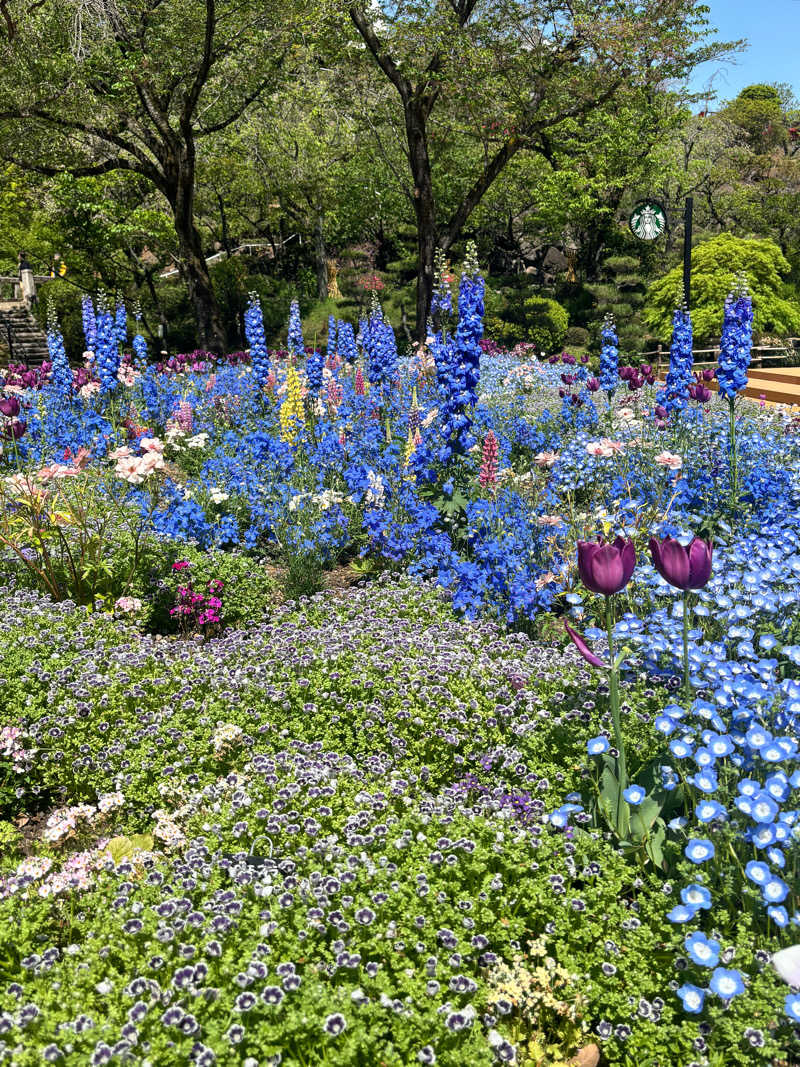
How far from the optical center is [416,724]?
144 inches

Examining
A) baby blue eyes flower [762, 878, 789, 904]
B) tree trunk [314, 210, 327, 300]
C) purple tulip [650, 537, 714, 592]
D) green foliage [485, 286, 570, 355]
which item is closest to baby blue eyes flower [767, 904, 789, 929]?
baby blue eyes flower [762, 878, 789, 904]

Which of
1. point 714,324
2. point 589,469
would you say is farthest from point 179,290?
point 589,469

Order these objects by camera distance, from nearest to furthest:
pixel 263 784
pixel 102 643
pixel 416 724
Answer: pixel 263 784 → pixel 416 724 → pixel 102 643

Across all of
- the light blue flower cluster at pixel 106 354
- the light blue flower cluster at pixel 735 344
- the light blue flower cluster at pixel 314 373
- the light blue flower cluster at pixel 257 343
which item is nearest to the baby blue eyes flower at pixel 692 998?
the light blue flower cluster at pixel 735 344

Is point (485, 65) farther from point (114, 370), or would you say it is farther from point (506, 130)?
point (114, 370)

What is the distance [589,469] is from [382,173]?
77.2ft

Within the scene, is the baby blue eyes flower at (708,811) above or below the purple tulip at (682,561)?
below

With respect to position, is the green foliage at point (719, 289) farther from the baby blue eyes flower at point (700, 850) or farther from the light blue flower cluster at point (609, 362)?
the baby blue eyes flower at point (700, 850)

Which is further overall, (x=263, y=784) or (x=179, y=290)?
(x=179, y=290)

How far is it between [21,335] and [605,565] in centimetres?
2640

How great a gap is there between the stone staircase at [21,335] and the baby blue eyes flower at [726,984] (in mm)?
24704

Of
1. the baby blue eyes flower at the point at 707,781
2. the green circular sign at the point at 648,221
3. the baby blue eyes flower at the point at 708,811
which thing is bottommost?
Answer: the baby blue eyes flower at the point at 708,811

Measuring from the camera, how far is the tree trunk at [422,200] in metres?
15.0

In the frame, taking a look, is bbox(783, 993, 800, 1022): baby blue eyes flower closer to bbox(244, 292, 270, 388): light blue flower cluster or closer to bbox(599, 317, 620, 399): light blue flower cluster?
bbox(599, 317, 620, 399): light blue flower cluster
